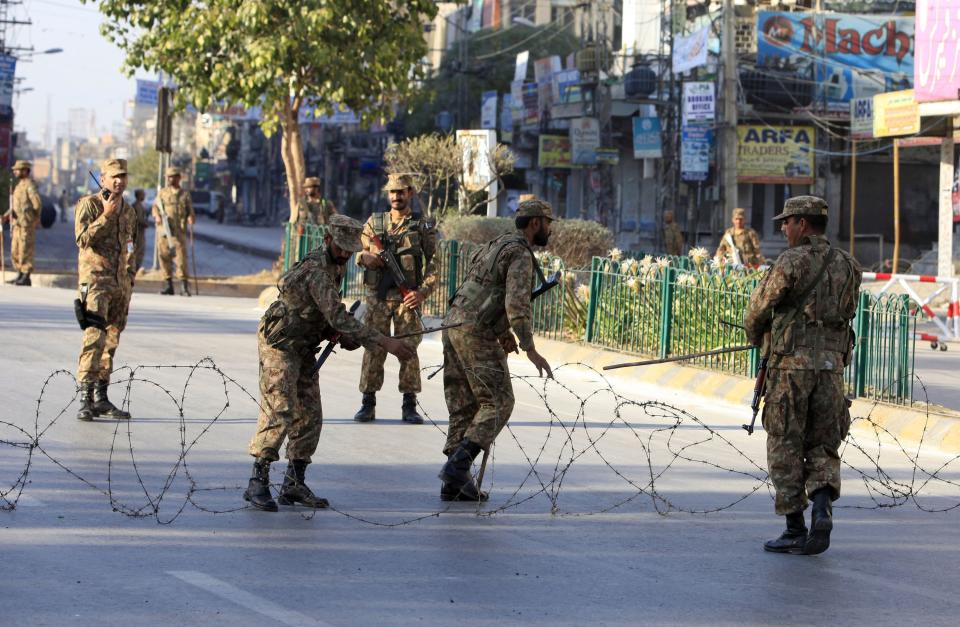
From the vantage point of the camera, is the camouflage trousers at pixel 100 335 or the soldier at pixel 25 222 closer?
the camouflage trousers at pixel 100 335

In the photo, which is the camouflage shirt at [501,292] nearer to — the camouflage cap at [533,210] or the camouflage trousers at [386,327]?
the camouflage cap at [533,210]

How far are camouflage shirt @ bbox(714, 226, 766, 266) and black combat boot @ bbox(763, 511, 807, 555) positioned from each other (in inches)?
522

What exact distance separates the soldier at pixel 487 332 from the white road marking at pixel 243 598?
7.24ft

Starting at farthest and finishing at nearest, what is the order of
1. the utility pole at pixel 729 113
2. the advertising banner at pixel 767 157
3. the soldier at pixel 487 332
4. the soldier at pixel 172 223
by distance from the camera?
the advertising banner at pixel 767 157, the utility pole at pixel 729 113, the soldier at pixel 172 223, the soldier at pixel 487 332

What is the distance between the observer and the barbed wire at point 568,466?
8102 millimetres

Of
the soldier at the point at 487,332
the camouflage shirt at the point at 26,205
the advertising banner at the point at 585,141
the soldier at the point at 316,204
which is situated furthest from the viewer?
the advertising banner at the point at 585,141

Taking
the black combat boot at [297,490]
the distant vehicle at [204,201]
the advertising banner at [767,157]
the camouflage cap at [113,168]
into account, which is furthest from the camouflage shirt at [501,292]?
the distant vehicle at [204,201]

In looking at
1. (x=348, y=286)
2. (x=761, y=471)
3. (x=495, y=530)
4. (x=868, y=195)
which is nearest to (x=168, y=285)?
(x=348, y=286)

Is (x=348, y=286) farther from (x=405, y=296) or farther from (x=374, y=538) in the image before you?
(x=374, y=538)

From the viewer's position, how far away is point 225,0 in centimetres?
2409

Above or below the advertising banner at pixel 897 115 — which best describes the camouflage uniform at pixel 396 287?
below

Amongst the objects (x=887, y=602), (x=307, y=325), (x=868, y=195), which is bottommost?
(x=887, y=602)

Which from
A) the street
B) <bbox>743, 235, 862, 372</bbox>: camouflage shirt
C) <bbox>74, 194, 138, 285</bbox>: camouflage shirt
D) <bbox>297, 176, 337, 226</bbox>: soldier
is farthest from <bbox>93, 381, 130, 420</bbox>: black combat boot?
<bbox>297, 176, 337, 226</bbox>: soldier

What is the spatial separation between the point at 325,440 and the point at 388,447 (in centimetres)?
49
